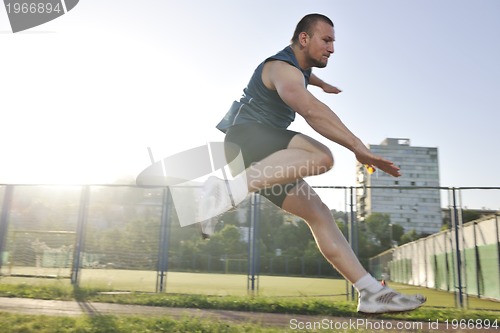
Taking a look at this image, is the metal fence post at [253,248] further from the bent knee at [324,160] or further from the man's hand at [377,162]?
the man's hand at [377,162]

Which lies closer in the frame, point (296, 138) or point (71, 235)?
point (296, 138)

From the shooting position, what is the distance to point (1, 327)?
432cm

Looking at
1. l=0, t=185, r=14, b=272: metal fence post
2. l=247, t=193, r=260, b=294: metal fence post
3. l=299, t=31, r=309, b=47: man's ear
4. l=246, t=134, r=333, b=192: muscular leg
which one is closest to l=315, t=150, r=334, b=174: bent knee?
l=246, t=134, r=333, b=192: muscular leg

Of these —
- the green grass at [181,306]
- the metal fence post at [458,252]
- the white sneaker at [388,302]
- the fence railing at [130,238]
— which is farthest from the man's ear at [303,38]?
the metal fence post at [458,252]

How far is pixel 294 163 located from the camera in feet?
7.97

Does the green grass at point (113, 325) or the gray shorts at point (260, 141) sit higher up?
the gray shorts at point (260, 141)

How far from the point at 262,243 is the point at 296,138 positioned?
7.42 meters

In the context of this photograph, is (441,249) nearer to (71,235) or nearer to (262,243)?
(262,243)

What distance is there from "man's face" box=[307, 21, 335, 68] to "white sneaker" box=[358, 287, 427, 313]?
145 centimetres

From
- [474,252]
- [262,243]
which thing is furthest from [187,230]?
[474,252]

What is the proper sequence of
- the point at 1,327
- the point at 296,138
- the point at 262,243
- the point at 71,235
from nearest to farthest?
the point at 296,138, the point at 1,327, the point at 262,243, the point at 71,235

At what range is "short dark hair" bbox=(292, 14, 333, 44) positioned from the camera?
2.59 meters

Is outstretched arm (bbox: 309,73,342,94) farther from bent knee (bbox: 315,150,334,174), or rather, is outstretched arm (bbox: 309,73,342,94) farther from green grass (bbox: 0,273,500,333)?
green grass (bbox: 0,273,500,333)

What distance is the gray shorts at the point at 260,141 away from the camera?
2.51m
